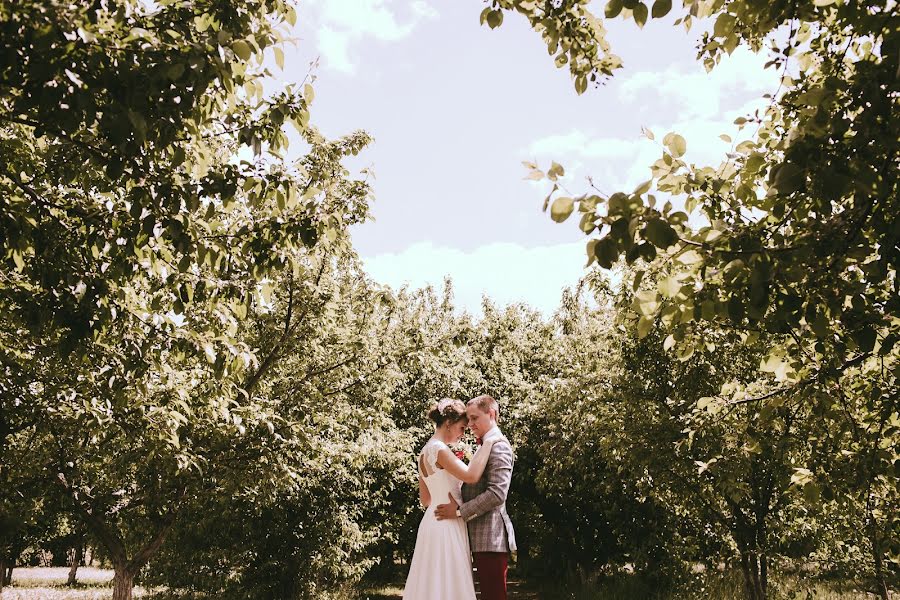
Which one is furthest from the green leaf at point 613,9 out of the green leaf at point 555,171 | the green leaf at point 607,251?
the green leaf at point 607,251

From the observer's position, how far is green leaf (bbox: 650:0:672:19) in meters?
3.15

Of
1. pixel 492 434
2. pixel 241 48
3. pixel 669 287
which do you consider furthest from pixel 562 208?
pixel 492 434

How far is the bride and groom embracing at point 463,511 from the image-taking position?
6062 mm

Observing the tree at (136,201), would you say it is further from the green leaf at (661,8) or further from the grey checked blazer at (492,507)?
the grey checked blazer at (492,507)

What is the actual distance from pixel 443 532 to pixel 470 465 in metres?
0.95

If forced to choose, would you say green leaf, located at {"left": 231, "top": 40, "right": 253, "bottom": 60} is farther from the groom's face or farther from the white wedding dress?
the white wedding dress

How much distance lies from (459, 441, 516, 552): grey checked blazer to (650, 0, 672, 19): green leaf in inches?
161

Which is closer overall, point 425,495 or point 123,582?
point 425,495

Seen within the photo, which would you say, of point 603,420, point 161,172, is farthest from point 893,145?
point 603,420

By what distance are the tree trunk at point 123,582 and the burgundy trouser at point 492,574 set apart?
7.65 meters

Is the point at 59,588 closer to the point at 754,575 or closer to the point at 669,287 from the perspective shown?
the point at 754,575

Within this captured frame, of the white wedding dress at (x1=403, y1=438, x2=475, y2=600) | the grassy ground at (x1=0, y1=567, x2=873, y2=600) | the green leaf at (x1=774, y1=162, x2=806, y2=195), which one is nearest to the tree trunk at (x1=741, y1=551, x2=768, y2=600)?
the grassy ground at (x1=0, y1=567, x2=873, y2=600)

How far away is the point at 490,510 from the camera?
6184 millimetres

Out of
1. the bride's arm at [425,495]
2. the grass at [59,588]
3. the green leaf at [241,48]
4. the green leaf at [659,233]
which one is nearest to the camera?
the green leaf at [659,233]
